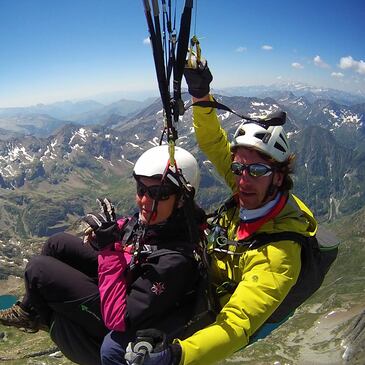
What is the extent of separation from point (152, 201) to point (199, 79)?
2.57 metres

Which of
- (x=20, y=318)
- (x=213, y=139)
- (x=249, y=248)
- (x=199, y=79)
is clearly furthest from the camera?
(x=213, y=139)

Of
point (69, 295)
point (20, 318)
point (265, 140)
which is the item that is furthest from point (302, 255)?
point (20, 318)

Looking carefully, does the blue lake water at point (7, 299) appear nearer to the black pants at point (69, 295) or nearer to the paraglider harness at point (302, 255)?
the black pants at point (69, 295)

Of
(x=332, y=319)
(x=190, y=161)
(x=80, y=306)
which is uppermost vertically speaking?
(x=190, y=161)

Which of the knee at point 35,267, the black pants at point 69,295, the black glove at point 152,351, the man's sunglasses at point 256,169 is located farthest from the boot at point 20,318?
the man's sunglasses at point 256,169

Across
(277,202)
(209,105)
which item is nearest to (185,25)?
(209,105)

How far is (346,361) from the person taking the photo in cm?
7938

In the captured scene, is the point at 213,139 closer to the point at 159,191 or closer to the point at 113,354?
the point at 159,191

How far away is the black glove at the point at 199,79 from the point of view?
7047mm

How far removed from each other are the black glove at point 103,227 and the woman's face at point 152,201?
0.55m

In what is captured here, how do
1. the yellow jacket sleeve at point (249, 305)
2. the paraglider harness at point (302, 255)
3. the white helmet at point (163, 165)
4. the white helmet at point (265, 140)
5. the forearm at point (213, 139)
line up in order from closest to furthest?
the yellow jacket sleeve at point (249, 305)
the paraglider harness at point (302, 255)
the white helmet at point (163, 165)
the white helmet at point (265, 140)
the forearm at point (213, 139)

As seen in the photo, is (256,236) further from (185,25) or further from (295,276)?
(185,25)

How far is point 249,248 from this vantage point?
5.79 meters

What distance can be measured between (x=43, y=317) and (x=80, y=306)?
1.03 metres
